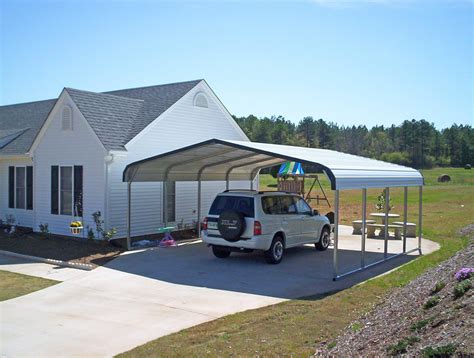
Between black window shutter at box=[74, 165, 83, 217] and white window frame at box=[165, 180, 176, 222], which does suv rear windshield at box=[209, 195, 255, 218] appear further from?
black window shutter at box=[74, 165, 83, 217]

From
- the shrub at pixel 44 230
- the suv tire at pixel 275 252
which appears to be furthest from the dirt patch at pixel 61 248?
the suv tire at pixel 275 252

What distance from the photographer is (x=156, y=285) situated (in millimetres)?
10836

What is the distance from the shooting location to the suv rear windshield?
498 inches

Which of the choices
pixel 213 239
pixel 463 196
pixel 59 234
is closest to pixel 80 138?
pixel 59 234

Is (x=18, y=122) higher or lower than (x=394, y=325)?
higher

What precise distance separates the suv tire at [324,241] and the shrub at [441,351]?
10108 mm

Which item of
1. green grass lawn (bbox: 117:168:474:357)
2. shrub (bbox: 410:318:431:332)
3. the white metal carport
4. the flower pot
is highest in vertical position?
the white metal carport

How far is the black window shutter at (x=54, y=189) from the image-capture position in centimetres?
1805

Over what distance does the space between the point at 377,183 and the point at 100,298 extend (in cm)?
711

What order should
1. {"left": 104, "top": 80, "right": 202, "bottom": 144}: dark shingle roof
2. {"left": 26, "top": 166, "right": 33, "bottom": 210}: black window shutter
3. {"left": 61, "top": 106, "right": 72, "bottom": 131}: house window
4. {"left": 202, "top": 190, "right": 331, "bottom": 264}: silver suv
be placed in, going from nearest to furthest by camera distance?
{"left": 202, "top": 190, "right": 331, "bottom": 264}: silver suv → {"left": 61, "top": 106, "right": 72, "bottom": 131}: house window → {"left": 104, "top": 80, "right": 202, "bottom": 144}: dark shingle roof → {"left": 26, "top": 166, "right": 33, "bottom": 210}: black window shutter

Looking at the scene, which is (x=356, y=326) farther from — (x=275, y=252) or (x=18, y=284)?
(x=18, y=284)

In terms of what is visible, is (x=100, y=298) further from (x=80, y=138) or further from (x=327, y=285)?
(x=80, y=138)

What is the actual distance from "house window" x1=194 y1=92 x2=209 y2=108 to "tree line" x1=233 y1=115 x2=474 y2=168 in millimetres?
85524

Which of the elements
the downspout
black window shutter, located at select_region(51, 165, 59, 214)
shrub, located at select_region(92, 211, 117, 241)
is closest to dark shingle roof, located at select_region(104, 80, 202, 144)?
the downspout
